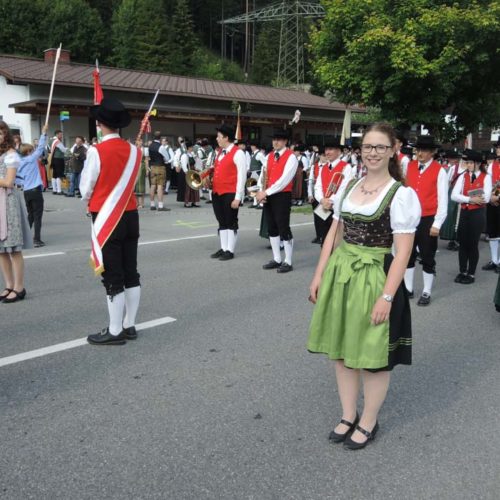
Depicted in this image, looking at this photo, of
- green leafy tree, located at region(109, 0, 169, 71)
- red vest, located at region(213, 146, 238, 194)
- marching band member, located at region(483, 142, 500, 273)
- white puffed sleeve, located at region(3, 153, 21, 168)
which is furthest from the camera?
green leafy tree, located at region(109, 0, 169, 71)

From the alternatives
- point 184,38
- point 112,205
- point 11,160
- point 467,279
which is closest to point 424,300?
point 467,279

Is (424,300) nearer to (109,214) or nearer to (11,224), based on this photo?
(109,214)

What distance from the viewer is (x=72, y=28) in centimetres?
5191

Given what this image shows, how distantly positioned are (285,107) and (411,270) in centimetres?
2776

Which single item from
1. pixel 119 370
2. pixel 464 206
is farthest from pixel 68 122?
pixel 119 370

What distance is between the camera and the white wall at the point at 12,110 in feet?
82.1

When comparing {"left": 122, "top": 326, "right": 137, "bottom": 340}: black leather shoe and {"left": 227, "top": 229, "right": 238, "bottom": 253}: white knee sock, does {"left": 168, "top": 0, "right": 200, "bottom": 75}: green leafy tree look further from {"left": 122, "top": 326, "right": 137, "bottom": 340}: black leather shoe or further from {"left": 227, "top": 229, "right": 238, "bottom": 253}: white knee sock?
{"left": 122, "top": 326, "right": 137, "bottom": 340}: black leather shoe

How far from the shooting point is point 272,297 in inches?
267

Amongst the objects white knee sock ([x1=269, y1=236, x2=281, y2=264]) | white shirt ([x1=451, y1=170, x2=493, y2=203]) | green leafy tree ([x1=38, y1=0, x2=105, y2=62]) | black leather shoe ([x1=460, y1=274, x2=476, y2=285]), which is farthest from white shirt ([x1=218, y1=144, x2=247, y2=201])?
green leafy tree ([x1=38, y1=0, x2=105, y2=62])

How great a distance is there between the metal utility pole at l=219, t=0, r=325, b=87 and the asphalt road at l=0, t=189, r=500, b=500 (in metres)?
56.8

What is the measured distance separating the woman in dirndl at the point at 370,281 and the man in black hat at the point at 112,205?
7.17 feet

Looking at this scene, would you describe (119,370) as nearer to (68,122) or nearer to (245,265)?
(245,265)

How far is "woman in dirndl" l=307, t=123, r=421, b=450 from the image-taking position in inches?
121

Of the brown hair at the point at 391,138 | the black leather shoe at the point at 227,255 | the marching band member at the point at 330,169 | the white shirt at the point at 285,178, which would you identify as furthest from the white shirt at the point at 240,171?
the brown hair at the point at 391,138
